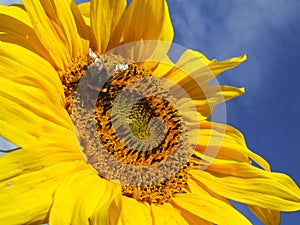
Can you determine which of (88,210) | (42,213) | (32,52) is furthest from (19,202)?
(32,52)

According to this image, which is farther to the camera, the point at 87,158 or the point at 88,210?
the point at 87,158

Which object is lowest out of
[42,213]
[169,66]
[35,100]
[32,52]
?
[42,213]

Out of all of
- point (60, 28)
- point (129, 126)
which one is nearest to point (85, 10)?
point (60, 28)

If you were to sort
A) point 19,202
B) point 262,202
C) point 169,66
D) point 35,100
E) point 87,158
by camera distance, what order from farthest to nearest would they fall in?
point 169,66
point 262,202
point 87,158
point 35,100
point 19,202

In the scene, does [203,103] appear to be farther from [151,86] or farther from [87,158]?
[87,158]

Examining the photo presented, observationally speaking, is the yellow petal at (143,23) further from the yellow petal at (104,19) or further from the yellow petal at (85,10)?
Answer: the yellow petal at (85,10)

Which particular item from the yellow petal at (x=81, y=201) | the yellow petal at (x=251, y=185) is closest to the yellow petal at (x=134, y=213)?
the yellow petal at (x=81, y=201)

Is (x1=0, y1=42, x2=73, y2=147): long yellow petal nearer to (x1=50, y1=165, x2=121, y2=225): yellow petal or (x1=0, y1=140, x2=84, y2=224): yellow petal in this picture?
(x1=0, y1=140, x2=84, y2=224): yellow petal
